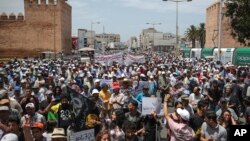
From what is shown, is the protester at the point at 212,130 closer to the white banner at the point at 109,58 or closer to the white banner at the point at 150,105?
the white banner at the point at 150,105

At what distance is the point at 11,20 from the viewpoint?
7425 cm

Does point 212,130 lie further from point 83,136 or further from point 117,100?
point 117,100

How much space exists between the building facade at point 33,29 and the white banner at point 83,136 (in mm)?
67386

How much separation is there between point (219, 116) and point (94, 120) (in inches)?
89.3

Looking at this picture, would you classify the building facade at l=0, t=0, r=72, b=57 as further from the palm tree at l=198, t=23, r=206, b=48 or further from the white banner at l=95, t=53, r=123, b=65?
the white banner at l=95, t=53, r=123, b=65

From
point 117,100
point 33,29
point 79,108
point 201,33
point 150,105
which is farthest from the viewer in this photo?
point 201,33

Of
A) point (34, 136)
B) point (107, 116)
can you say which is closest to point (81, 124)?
point (34, 136)

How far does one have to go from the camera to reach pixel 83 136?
237 inches

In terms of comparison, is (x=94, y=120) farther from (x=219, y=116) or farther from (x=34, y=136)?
(x=219, y=116)

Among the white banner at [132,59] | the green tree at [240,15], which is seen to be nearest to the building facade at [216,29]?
the green tree at [240,15]

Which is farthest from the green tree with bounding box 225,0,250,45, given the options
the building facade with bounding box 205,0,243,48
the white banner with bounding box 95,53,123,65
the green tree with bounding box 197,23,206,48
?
the green tree with bounding box 197,23,206,48

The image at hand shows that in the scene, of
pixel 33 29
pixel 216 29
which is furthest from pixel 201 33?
pixel 33 29

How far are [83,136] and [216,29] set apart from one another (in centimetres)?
6851

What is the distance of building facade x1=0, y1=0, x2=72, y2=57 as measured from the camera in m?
73.2
